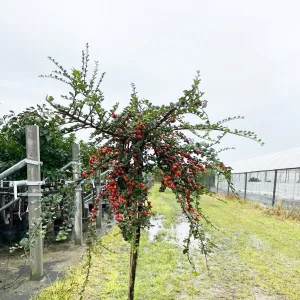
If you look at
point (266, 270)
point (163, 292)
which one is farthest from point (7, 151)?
point (266, 270)

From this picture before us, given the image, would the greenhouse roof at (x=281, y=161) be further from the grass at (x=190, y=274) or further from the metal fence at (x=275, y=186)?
the grass at (x=190, y=274)

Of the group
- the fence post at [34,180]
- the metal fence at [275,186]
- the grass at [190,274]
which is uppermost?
the fence post at [34,180]

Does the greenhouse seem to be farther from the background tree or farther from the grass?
the background tree

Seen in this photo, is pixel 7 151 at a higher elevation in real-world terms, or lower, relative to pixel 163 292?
higher

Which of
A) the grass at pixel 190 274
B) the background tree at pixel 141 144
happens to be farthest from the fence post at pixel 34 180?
the background tree at pixel 141 144

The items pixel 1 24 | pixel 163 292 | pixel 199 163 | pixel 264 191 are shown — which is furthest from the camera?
pixel 264 191

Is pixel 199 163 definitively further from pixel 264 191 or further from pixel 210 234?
pixel 264 191

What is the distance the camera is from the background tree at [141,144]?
4.37 ft

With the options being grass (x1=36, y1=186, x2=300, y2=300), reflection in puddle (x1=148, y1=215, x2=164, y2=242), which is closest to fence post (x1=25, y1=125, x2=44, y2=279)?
grass (x1=36, y1=186, x2=300, y2=300)

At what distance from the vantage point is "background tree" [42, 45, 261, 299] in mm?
1333

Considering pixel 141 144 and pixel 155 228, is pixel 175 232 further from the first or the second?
pixel 141 144

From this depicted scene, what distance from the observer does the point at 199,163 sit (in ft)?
5.24

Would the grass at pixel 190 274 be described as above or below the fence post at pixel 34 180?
below

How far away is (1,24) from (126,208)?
3.71 meters
